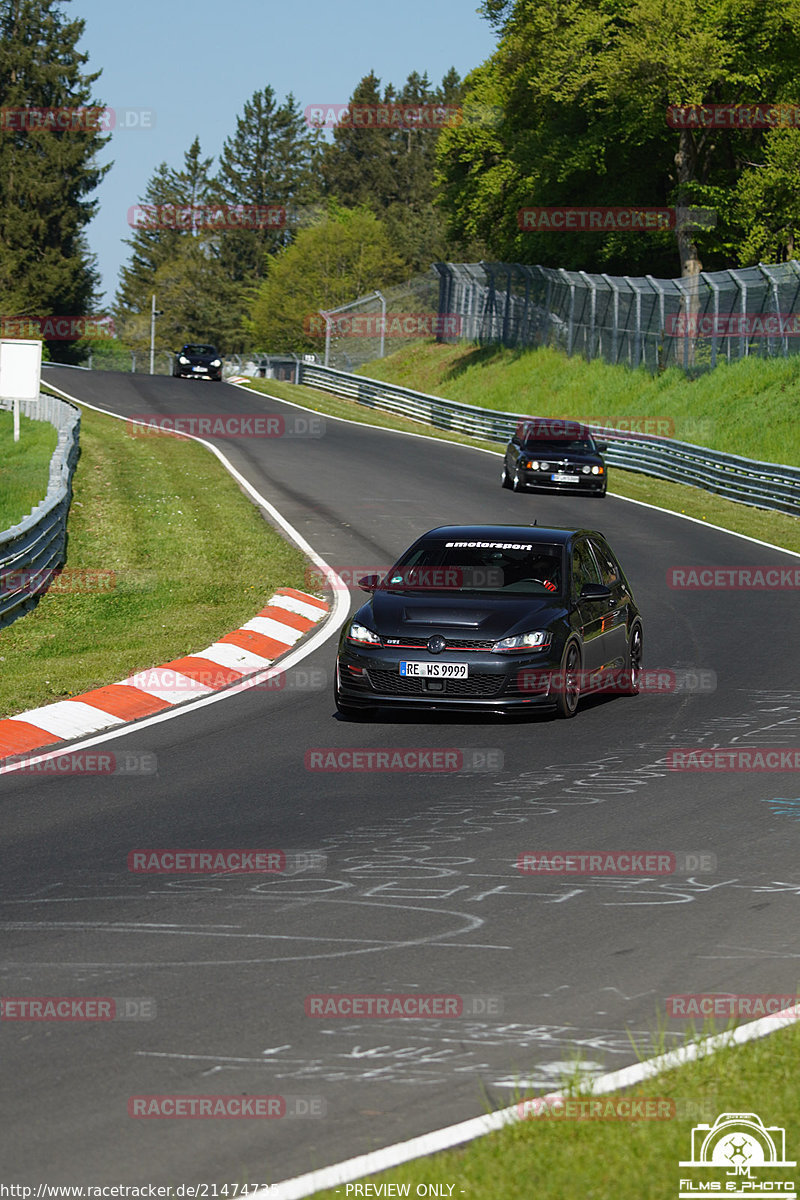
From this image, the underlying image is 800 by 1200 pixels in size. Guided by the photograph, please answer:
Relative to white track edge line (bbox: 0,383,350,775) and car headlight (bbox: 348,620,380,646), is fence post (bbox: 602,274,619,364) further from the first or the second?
car headlight (bbox: 348,620,380,646)

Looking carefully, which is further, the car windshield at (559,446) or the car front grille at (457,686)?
the car windshield at (559,446)

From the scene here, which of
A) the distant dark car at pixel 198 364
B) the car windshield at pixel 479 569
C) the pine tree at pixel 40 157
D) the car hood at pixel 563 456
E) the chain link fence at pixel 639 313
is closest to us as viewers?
the car windshield at pixel 479 569

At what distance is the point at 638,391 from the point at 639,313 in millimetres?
2868

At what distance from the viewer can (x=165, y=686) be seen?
13.5 meters

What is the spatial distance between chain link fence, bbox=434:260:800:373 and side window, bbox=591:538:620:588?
99.6ft

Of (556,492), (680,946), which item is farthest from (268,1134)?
(556,492)

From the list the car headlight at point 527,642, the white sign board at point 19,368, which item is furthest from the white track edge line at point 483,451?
the car headlight at point 527,642

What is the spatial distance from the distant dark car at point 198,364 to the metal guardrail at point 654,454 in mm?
9891

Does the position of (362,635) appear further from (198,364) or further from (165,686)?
(198,364)

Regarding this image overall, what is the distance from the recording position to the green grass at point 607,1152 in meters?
4.09

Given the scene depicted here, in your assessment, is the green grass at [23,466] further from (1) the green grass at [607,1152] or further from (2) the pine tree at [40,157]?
(2) the pine tree at [40,157]

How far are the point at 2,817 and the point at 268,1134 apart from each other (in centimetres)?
473

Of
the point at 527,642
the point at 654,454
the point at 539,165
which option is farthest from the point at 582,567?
the point at 539,165

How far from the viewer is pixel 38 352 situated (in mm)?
33406
